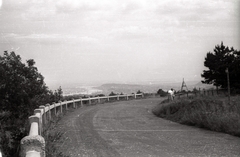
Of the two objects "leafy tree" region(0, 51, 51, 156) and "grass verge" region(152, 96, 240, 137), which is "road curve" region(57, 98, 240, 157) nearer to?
"grass verge" region(152, 96, 240, 137)

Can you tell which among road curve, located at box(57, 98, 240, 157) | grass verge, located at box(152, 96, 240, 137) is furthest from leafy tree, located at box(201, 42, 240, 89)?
road curve, located at box(57, 98, 240, 157)

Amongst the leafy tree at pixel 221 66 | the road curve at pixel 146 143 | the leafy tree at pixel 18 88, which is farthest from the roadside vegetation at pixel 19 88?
the leafy tree at pixel 221 66

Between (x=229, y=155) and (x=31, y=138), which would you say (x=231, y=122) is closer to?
(x=229, y=155)

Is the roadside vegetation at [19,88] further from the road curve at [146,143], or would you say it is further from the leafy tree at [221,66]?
the leafy tree at [221,66]

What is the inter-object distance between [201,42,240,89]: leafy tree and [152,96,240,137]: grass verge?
1853cm

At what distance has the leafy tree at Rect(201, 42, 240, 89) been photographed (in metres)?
36.9

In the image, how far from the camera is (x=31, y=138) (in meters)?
4.78

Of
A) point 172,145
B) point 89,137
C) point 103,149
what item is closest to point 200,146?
point 172,145

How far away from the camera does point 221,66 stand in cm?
4241

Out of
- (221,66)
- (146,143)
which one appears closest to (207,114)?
(146,143)

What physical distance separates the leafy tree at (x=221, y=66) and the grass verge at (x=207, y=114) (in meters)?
18.5

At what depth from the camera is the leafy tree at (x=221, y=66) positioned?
121 ft

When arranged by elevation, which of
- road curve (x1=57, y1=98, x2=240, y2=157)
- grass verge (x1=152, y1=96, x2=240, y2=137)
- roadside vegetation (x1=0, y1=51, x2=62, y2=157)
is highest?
roadside vegetation (x1=0, y1=51, x2=62, y2=157)

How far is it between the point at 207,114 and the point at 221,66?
1147 inches
